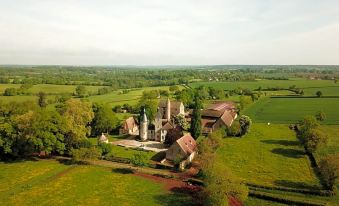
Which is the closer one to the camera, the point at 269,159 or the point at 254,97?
the point at 269,159

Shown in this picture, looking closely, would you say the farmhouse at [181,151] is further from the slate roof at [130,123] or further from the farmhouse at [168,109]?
the farmhouse at [168,109]

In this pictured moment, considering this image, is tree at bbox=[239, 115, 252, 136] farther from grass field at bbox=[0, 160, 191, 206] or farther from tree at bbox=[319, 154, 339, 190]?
grass field at bbox=[0, 160, 191, 206]

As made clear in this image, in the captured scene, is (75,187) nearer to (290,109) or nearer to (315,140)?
(315,140)

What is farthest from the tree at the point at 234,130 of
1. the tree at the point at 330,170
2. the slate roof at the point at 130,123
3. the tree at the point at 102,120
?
the tree at the point at 330,170

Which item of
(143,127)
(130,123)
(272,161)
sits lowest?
(272,161)

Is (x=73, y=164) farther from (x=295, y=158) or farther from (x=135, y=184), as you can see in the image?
(x=295, y=158)

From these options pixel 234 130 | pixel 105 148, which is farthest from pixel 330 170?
pixel 105 148
